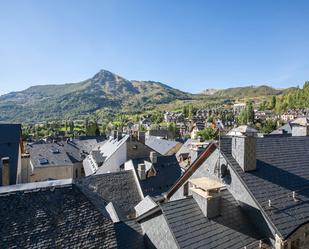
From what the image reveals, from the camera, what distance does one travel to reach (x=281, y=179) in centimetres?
1305

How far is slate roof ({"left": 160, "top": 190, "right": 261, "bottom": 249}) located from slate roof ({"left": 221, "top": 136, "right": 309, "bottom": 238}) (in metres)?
1.18

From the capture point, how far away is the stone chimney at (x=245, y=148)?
12.7 meters

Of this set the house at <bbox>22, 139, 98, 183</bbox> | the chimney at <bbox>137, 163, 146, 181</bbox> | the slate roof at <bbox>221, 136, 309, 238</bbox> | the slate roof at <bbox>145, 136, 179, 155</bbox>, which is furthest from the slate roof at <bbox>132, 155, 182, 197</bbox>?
the house at <bbox>22, 139, 98, 183</bbox>

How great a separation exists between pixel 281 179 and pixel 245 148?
2.47m

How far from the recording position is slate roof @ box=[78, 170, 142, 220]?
73.7 ft

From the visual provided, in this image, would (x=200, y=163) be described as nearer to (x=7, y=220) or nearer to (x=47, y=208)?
(x=47, y=208)

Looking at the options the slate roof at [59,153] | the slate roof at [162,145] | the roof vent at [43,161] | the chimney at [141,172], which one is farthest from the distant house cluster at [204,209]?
the slate roof at [59,153]

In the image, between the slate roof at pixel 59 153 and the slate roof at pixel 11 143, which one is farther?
the slate roof at pixel 59 153

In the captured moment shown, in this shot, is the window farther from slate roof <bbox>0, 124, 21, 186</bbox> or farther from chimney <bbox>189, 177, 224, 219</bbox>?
slate roof <bbox>0, 124, 21, 186</bbox>

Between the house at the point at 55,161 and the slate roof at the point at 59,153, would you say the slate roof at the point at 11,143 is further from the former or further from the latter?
the slate roof at the point at 59,153

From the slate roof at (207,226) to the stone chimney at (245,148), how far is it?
1.95 metres

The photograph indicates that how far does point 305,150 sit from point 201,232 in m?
9.02

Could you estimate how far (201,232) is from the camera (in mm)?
10391

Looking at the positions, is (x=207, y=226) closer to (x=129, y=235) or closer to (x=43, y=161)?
(x=129, y=235)
